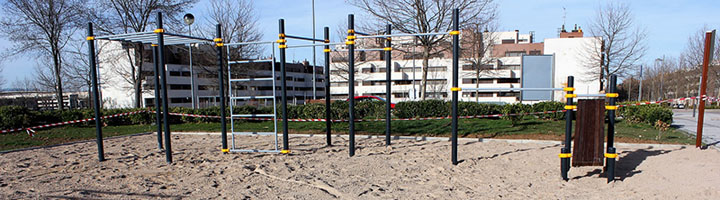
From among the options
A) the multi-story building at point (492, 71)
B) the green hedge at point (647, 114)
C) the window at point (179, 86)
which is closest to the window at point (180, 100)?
the window at point (179, 86)

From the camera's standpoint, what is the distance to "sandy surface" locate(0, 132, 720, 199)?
4.77m

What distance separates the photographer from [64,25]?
19.9m

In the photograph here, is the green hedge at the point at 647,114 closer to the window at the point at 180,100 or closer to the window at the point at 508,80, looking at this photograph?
the window at the point at 508,80

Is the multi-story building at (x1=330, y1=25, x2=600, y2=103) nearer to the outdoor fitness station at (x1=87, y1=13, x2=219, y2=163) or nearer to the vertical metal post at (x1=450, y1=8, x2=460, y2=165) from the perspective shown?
the vertical metal post at (x1=450, y1=8, x2=460, y2=165)

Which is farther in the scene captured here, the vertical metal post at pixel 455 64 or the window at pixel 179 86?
the window at pixel 179 86

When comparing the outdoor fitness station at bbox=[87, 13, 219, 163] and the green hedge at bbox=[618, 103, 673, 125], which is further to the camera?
the green hedge at bbox=[618, 103, 673, 125]

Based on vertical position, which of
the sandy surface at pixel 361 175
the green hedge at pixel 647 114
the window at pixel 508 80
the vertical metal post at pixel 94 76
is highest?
the window at pixel 508 80

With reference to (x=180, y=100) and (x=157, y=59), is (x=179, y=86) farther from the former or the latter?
(x=157, y=59)

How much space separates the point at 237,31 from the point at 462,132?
1370 centimetres

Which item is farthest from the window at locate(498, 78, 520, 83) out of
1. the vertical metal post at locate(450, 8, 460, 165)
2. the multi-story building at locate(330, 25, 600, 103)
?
the vertical metal post at locate(450, 8, 460, 165)

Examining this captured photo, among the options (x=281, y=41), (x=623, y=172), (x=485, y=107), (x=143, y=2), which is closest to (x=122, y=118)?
(x=143, y=2)

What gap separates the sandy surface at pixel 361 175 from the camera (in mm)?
4773

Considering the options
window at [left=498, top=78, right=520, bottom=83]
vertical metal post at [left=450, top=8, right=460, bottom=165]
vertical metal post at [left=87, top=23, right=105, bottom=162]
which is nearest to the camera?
vertical metal post at [left=450, top=8, right=460, bottom=165]

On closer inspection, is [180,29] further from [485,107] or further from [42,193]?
[42,193]
